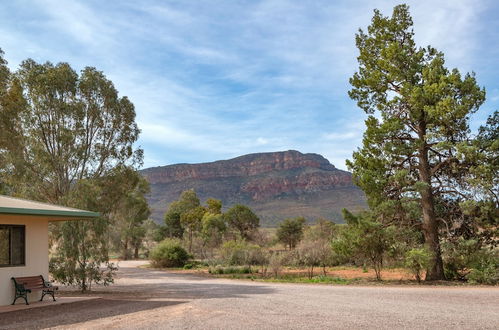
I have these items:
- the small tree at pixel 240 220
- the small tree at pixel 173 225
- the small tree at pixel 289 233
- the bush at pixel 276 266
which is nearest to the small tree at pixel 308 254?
the bush at pixel 276 266

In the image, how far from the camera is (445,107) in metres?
18.0

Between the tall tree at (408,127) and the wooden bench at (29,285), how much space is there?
40.9ft

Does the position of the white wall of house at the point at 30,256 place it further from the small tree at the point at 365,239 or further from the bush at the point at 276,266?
the bush at the point at 276,266

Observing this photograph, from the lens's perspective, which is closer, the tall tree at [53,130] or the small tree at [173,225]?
the tall tree at [53,130]

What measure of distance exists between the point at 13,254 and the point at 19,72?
11206 mm

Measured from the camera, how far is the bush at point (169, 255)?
33.4 metres

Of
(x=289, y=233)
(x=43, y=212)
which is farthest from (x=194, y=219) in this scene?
(x=43, y=212)

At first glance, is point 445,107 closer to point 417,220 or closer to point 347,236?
point 417,220

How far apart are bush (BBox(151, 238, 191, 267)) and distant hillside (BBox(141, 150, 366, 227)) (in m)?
40.4

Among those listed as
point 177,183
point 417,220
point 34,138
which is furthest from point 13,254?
point 177,183

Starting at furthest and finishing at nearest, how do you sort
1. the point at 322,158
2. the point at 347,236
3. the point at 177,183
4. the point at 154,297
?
the point at 322,158 → the point at 177,183 → the point at 347,236 → the point at 154,297

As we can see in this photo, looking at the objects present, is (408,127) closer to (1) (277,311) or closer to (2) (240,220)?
(1) (277,311)

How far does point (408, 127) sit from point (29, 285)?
15535 mm

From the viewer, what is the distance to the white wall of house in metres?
12.9
